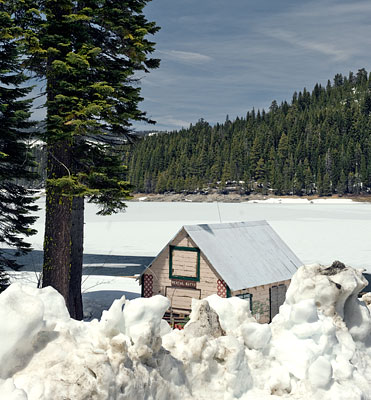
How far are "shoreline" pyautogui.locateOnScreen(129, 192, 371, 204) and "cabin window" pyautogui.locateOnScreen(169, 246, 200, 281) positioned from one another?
129603 millimetres

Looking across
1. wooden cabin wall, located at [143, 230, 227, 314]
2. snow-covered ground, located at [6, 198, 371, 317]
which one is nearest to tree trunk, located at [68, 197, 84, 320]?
snow-covered ground, located at [6, 198, 371, 317]

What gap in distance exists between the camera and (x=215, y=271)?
16828mm

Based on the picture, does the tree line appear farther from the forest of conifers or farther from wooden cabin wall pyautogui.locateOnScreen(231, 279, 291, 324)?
the forest of conifers

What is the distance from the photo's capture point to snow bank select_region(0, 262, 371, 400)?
2.97 m

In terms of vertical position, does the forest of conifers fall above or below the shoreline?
above

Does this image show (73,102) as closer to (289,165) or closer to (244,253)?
(244,253)

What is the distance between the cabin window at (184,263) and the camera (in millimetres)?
17406

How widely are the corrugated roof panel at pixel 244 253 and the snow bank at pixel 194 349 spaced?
1119 cm

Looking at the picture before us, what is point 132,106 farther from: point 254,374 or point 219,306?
point 254,374

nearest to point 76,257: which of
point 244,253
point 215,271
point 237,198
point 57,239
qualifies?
point 57,239

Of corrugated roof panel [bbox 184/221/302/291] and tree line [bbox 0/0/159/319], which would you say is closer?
tree line [bbox 0/0/159/319]

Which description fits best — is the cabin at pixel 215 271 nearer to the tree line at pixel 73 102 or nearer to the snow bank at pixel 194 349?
the tree line at pixel 73 102

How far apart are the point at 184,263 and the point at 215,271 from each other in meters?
1.42

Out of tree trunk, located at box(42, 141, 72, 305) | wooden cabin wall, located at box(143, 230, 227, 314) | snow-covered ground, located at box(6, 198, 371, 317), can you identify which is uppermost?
tree trunk, located at box(42, 141, 72, 305)
